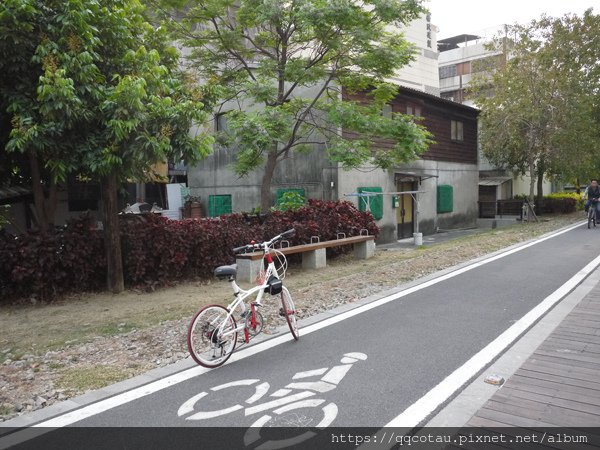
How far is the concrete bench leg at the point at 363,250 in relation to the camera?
1423 centimetres

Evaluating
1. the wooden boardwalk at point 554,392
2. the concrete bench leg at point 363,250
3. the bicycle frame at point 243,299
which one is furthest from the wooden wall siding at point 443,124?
the wooden boardwalk at point 554,392

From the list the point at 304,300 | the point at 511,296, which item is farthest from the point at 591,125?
the point at 304,300

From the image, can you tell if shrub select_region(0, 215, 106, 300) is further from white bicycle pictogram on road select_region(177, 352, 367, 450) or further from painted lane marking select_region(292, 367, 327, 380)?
painted lane marking select_region(292, 367, 327, 380)

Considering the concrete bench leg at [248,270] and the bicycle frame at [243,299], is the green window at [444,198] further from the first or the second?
the bicycle frame at [243,299]

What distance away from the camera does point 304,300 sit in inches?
326

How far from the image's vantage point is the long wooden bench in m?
10.6

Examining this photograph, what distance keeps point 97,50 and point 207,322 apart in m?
5.90

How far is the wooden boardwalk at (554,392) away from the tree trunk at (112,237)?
747cm

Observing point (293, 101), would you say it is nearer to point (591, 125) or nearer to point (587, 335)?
point (587, 335)

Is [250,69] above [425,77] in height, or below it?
below

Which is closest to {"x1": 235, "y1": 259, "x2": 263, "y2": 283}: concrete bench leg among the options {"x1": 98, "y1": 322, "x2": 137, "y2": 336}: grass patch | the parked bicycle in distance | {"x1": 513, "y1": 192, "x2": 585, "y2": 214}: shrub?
{"x1": 98, "y1": 322, "x2": 137, "y2": 336}: grass patch

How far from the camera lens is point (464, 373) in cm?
476

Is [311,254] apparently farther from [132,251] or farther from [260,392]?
[260,392]

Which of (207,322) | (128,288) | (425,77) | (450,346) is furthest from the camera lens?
(425,77)
